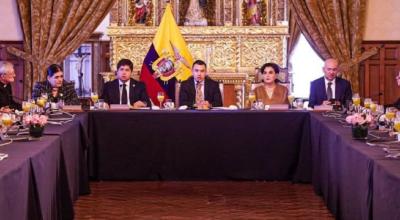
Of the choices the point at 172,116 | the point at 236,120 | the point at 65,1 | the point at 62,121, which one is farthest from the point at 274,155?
the point at 65,1

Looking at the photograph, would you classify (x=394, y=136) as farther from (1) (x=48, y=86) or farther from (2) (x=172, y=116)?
(1) (x=48, y=86)

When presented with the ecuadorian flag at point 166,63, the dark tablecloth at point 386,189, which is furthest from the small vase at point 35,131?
the ecuadorian flag at point 166,63

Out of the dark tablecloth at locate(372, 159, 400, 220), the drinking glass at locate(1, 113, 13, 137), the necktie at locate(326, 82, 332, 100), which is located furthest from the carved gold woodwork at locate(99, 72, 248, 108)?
the dark tablecloth at locate(372, 159, 400, 220)

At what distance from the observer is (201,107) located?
307 inches

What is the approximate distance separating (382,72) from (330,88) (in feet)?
9.38

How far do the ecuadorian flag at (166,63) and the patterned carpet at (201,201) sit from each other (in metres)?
2.34

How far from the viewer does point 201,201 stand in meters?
6.42

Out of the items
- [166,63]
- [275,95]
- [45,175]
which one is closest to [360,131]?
[45,175]

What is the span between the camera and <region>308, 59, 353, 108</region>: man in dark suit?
27.2ft

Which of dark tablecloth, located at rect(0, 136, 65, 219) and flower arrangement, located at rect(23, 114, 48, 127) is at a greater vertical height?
flower arrangement, located at rect(23, 114, 48, 127)

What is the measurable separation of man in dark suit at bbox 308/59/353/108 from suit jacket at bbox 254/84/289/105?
368 mm

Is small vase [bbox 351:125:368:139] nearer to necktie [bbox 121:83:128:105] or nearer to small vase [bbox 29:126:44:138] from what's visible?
small vase [bbox 29:126:44:138]

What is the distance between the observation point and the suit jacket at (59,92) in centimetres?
779

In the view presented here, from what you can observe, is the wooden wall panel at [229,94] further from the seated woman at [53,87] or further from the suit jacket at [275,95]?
the seated woman at [53,87]
